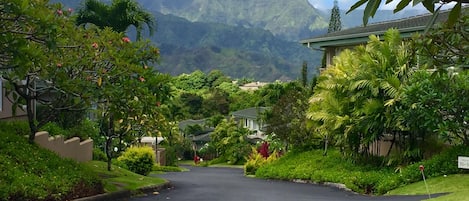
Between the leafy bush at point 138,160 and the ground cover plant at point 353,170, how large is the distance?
21.5ft

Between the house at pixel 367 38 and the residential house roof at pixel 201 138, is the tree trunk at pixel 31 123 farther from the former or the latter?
the residential house roof at pixel 201 138

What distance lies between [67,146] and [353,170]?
1120 cm

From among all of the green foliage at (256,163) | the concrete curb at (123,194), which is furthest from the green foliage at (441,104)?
the green foliage at (256,163)

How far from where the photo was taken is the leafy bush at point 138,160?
28.0 metres

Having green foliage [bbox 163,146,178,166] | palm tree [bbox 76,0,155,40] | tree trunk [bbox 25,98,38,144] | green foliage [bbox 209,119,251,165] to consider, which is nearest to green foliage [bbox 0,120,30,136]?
tree trunk [bbox 25,98,38,144]

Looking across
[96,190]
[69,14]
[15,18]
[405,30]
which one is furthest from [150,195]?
[405,30]

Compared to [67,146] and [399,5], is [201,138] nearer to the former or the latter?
[67,146]

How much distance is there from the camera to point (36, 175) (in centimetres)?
1437

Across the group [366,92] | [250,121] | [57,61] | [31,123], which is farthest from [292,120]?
[250,121]

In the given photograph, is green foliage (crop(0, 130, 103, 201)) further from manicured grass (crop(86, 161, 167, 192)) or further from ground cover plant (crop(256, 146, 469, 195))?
ground cover plant (crop(256, 146, 469, 195))

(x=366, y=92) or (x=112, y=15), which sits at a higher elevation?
(x=112, y=15)

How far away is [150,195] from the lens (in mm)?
18922

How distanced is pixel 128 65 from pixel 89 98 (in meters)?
1.48

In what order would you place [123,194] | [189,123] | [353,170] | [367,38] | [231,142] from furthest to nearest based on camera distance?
[189,123] < [231,142] < [367,38] < [353,170] < [123,194]
